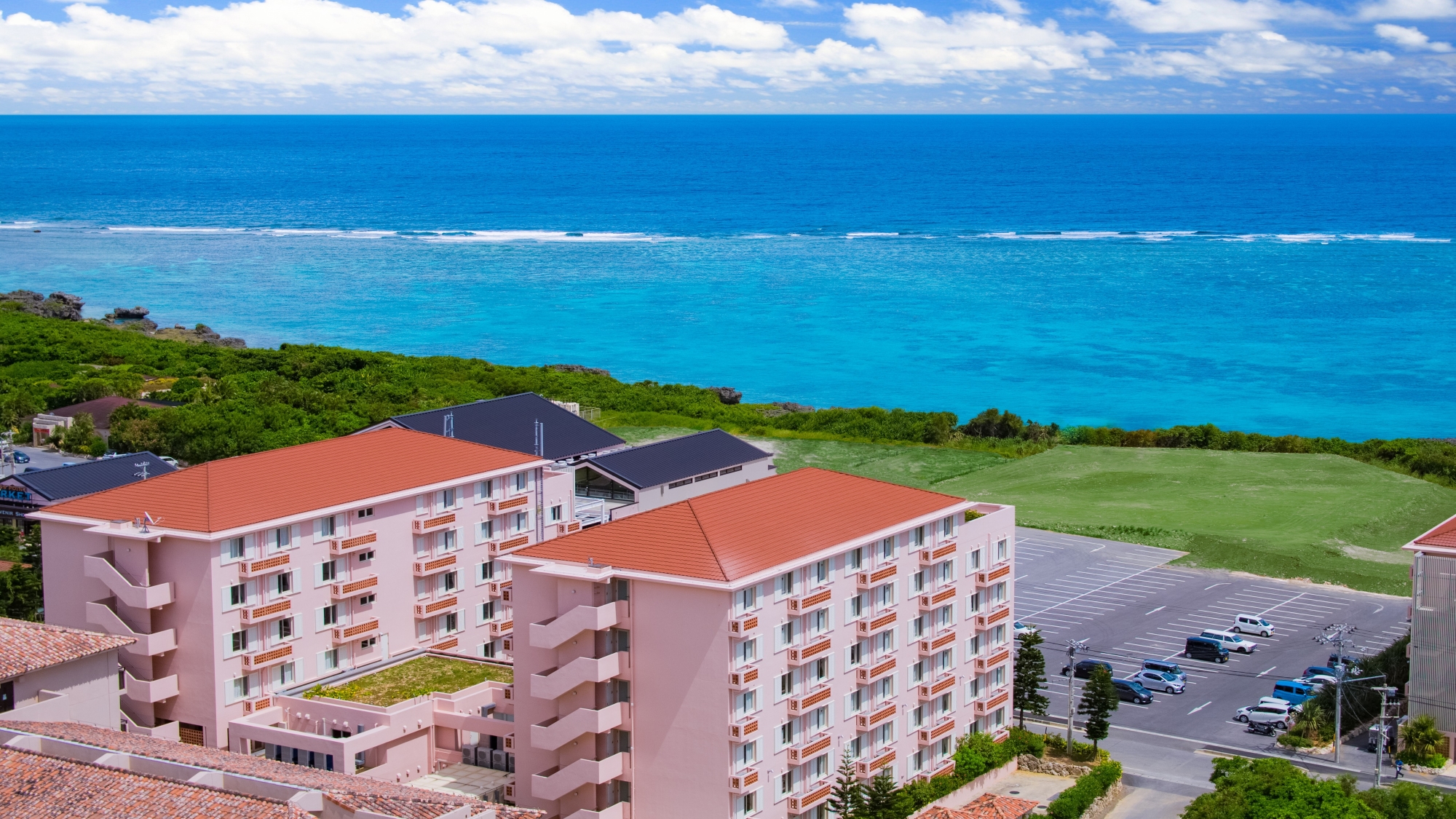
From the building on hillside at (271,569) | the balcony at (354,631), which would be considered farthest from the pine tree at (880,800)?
the balcony at (354,631)

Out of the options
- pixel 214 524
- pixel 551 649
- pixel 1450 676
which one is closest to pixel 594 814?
pixel 551 649

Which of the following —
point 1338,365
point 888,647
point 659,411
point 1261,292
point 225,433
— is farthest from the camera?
point 1261,292

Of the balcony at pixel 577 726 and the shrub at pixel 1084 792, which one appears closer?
the balcony at pixel 577 726

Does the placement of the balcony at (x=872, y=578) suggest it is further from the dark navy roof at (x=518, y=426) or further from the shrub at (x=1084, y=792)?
the dark navy roof at (x=518, y=426)

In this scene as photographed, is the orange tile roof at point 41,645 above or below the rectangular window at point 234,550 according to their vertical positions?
below

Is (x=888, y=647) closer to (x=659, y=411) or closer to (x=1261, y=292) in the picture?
(x=659, y=411)

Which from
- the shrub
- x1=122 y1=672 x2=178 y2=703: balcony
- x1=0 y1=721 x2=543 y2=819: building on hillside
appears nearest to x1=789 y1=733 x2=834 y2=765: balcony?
the shrub

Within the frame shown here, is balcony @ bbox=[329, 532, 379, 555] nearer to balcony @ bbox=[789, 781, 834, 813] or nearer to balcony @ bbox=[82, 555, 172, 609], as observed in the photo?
balcony @ bbox=[82, 555, 172, 609]
